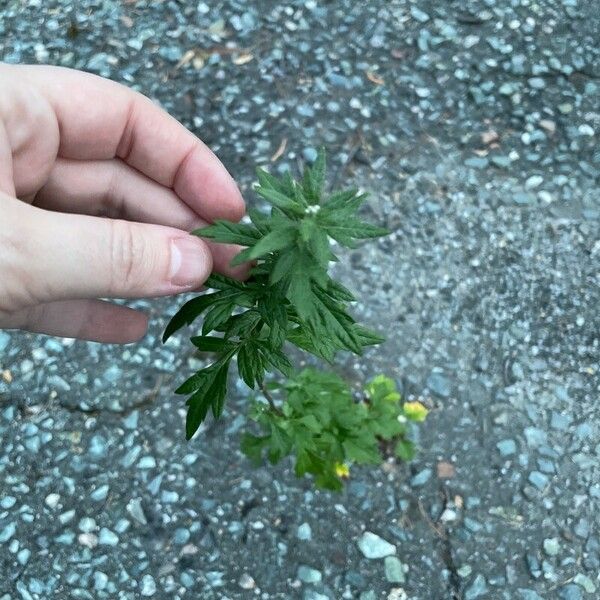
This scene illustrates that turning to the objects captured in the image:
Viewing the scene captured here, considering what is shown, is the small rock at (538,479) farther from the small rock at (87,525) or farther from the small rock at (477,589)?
the small rock at (87,525)

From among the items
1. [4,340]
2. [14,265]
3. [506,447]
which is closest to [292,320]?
[14,265]

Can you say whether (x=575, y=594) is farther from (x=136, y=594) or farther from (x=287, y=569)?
(x=136, y=594)

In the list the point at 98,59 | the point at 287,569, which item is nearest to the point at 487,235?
the point at 287,569

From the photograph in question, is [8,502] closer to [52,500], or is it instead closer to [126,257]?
[52,500]

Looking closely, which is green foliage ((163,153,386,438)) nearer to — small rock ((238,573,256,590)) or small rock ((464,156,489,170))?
small rock ((238,573,256,590))

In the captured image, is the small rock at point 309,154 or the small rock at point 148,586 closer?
the small rock at point 148,586

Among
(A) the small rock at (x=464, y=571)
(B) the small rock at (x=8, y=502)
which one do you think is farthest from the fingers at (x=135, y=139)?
(A) the small rock at (x=464, y=571)

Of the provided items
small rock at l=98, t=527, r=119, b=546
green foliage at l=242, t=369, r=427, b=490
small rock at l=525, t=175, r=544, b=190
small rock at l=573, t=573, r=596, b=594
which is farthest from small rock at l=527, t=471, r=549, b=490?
small rock at l=98, t=527, r=119, b=546
